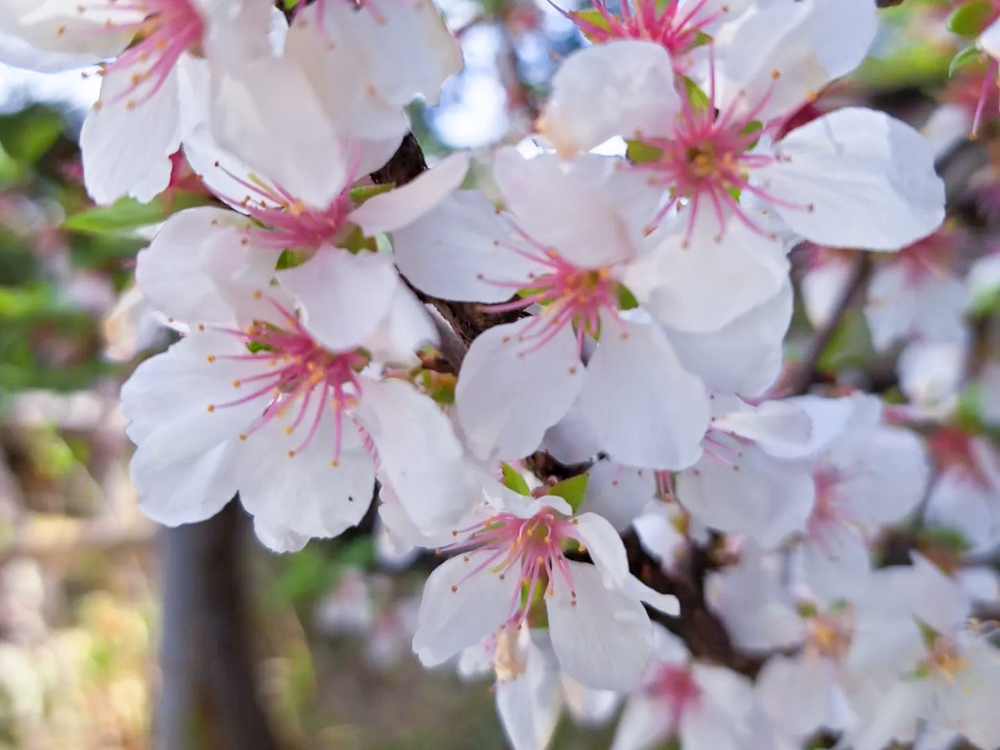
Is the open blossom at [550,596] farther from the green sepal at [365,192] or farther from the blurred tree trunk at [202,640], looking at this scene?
the blurred tree trunk at [202,640]

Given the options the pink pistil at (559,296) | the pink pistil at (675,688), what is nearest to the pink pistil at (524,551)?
the pink pistil at (559,296)

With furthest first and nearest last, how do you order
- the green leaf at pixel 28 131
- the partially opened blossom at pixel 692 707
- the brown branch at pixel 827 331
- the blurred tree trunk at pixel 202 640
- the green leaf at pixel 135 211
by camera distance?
Answer: 1. the blurred tree trunk at pixel 202 640
2. the green leaf at pixel 28 131
3. the brown branch at pixel 827 331
4. the partially opened blossom at pixel 692 707
5. the green leaf at pixel 135 211

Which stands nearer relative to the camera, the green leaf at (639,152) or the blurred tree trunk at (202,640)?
the green leaf at (639,152)

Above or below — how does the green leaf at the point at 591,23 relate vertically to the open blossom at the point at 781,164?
above

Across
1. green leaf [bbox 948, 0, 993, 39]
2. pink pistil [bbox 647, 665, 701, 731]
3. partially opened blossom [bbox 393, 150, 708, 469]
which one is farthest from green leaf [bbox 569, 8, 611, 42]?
pink pistil [bbox 647, 665, 701, 731]

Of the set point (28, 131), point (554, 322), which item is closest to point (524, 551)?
point (554, 322)

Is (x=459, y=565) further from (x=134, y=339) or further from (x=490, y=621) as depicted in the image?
(x=134, y=339)
